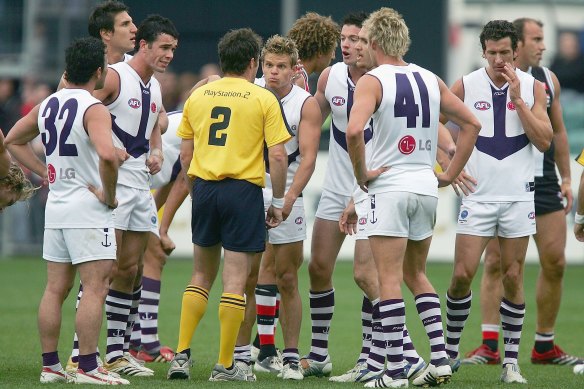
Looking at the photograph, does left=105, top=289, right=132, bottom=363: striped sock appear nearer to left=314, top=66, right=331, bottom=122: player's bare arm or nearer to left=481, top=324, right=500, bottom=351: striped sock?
left=314, top=66, right=331, bottom=122: player's bare arm

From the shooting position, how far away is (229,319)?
27.6 feet

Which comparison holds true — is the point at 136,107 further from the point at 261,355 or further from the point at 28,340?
the point at 28,340

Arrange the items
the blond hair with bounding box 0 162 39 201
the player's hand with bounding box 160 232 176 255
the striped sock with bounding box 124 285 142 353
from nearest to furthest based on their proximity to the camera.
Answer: the blond hair with bounding box 0 162 39 201 → the striped sock with bounding box 124 285 142 353 → the player's hand with bounding box 160 232 176 255

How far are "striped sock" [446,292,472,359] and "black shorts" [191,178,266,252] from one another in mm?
1763

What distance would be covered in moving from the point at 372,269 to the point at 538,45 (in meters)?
2.77

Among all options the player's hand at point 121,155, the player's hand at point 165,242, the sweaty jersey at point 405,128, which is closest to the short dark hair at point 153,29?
the player's hand at point 121,155

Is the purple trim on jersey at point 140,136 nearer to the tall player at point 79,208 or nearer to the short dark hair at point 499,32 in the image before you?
the tall player at point 79,208

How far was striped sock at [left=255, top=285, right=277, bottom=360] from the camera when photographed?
379 inches

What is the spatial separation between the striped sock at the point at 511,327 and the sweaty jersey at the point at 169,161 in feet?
11.0

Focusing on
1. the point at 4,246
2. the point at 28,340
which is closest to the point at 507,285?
the point at 28,340

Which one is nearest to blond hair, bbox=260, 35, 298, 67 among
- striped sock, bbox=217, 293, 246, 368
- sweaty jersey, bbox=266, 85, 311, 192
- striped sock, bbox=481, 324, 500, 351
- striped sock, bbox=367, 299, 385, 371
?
sweaty jersey, bbox=266, 85, 311, 192

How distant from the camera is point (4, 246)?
20.2 m

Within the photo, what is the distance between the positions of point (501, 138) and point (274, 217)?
75.1 inches

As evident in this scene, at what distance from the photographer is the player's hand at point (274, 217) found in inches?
345
